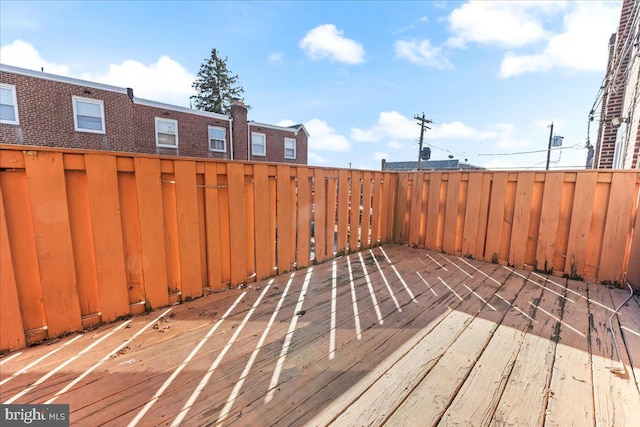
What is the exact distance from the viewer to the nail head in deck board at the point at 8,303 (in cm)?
150

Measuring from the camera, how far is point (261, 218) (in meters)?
2.73

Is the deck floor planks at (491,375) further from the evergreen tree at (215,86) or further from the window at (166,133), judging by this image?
the evergreen tree at (215,86)

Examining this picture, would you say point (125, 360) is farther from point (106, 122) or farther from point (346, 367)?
point (106, 122)

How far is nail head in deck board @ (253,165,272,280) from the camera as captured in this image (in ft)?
8.75

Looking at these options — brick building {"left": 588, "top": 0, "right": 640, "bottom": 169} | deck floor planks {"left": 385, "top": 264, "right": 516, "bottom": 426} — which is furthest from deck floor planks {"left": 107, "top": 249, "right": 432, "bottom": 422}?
brick building {"left": 588, "top": 0, "right": 640, "bottom": 169}

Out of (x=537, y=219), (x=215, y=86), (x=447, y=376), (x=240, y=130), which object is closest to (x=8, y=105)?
(x=240, y=130)

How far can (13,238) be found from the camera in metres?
1.56

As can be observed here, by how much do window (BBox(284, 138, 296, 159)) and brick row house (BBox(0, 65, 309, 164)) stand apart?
1.77m

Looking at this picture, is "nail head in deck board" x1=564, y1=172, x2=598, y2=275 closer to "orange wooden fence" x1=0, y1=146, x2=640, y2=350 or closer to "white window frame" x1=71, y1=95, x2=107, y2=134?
"orange wooden fence" x1=0, y1=146, x2=640, y2=350

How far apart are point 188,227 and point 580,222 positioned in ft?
13.2

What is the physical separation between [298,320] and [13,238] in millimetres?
1840

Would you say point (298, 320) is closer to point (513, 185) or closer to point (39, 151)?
point (39, 151)

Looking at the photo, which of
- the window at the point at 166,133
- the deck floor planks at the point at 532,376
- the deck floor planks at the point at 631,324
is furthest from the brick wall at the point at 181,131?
the deck floor planks at the point at 631,324

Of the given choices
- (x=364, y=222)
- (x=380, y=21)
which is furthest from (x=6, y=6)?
(x=380, y=21)
